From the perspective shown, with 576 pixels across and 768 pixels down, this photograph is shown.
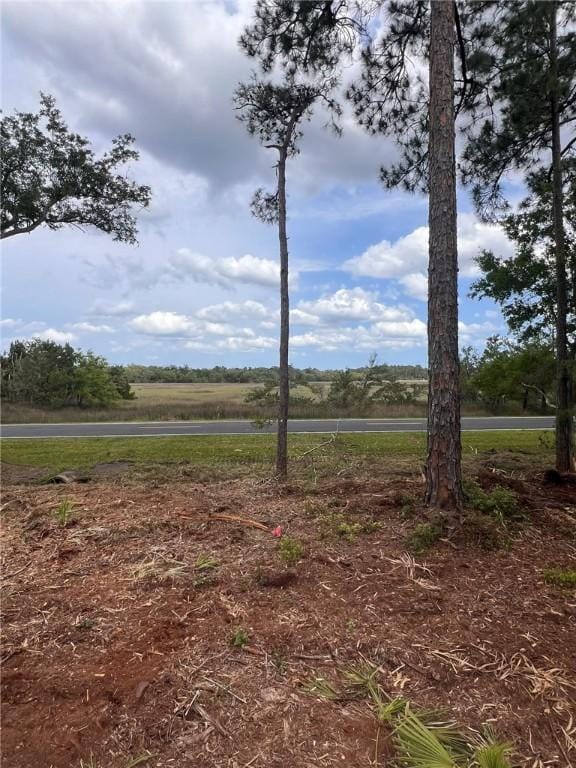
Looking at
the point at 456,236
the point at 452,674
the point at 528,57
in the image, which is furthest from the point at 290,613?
the point at 528,57

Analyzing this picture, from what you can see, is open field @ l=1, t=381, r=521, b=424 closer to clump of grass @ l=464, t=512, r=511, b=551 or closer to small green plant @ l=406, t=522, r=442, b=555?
clump of grass @ l=464, t=512, r=511, b=551

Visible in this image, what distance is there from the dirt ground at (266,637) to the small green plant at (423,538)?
2.1 inches

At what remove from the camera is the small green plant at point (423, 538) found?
3500mm

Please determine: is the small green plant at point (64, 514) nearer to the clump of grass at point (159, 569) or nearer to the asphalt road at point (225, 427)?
the clump of grass at point (159, 569)

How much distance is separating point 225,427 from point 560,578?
13957mm

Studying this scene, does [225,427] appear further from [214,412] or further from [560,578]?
[560,578]

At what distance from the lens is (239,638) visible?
2.44 m

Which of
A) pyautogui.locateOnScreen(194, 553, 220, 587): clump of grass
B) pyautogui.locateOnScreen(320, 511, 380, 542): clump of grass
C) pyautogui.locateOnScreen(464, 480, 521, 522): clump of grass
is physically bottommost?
pyautogui.locateOnScreen(194, 553, 220, 587): clump of grass

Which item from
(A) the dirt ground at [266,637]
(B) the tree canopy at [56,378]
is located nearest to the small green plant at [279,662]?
(A) the dirt ground at [266,637]

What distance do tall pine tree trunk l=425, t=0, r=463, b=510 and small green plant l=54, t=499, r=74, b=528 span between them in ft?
10.7

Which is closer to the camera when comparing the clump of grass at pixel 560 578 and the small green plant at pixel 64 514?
the clump of grass at pixel 560 578

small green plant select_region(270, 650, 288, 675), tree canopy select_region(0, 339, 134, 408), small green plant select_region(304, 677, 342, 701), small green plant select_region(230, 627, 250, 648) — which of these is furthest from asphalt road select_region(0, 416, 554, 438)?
small green plant select_region(304, 677, 342, 701)

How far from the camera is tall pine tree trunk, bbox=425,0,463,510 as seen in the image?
3.98m

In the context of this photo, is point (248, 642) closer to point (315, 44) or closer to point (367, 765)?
point (367, 765)
